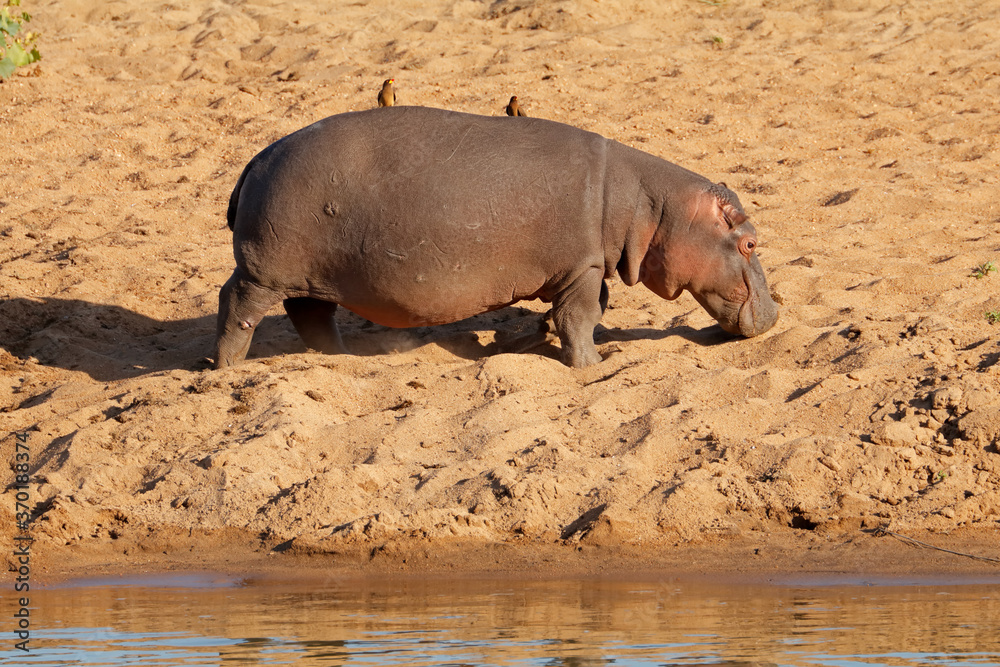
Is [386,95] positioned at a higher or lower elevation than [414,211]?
higher

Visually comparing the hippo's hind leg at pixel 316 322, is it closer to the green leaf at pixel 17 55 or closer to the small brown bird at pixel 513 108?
the green leaf at pixel 17 55

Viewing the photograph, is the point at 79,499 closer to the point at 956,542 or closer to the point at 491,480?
the point at 491,480

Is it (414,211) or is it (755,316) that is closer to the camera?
(414,211)

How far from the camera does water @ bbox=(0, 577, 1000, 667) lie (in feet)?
15.8

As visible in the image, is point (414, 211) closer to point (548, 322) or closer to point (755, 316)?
point (548, 322)

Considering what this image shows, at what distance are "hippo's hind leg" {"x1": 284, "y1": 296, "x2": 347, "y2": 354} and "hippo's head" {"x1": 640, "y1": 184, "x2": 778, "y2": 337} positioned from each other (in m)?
2.02

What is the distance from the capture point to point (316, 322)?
8547 mm

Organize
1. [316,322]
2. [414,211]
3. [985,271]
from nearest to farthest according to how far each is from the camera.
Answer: [414,211] < [316,322] < [985,271]

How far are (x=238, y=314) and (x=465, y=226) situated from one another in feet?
4.90

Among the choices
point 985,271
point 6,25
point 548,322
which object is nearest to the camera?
point 6,25

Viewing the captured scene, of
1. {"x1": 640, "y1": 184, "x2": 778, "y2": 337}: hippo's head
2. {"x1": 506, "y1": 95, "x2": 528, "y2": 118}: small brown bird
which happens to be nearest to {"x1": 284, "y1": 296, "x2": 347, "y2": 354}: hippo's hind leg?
{"x1": 640, "y1": 184, "x2": 778, "y2": 337}: hippo's head

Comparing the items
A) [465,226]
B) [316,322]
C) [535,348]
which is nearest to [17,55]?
[465,226]

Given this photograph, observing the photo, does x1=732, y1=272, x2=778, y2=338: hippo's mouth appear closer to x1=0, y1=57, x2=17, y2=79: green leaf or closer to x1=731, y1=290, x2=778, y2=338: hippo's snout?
x1=731, y1=290, x2=778, y2=338: hippo's snout

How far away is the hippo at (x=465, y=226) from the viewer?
781 cm
